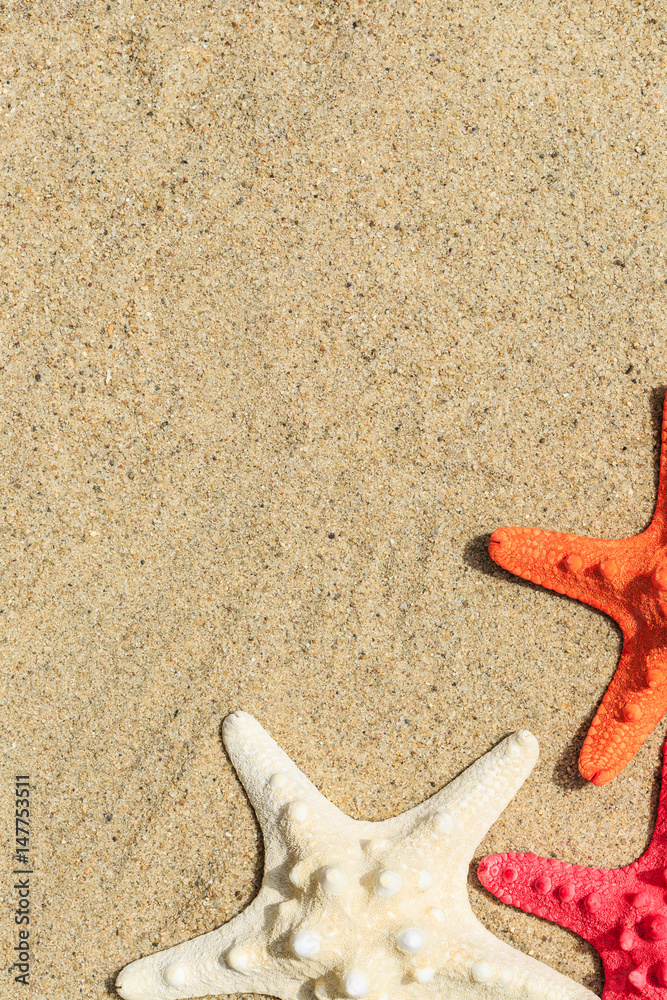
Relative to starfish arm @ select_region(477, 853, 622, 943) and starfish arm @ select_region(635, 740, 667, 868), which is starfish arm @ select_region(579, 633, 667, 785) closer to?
starfish arm @ select_region(635, 740, 667, 868)

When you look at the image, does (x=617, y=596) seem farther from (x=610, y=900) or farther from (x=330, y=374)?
(x=330, y=374)

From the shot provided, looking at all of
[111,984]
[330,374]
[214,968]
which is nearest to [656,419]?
[330,374]

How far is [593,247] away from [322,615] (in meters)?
1.40

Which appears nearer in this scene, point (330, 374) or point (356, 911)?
point (356, 911)

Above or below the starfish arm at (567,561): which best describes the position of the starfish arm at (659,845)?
below

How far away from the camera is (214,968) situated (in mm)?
2076

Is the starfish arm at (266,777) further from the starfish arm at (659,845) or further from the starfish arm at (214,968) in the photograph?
the starfish arm at (659,845)

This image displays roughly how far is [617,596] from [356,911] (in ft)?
3.73

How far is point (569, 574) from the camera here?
6.88 feet

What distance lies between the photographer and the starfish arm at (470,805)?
2.07 meters

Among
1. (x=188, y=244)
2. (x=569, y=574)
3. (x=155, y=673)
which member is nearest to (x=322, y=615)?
(x=155, y=673)

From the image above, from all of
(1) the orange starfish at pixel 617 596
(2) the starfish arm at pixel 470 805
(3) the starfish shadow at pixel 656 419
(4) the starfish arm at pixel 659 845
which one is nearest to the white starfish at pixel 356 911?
(2) the starfish arm at pixel 470 805

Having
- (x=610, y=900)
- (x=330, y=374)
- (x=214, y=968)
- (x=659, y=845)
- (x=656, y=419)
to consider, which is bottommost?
(x=214, y=968)

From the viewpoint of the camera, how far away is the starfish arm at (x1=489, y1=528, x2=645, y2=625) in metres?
2.09
